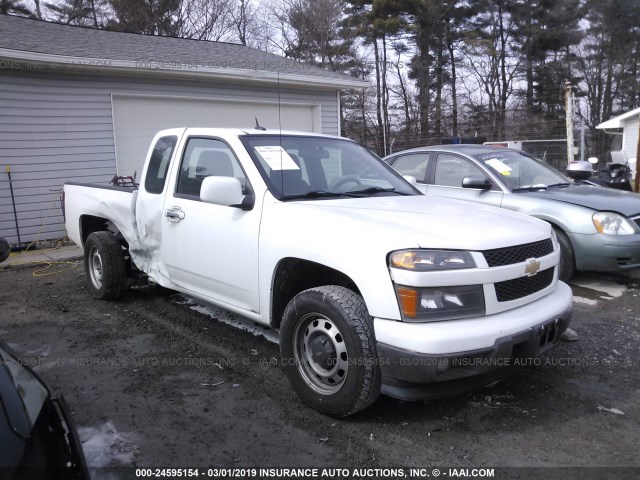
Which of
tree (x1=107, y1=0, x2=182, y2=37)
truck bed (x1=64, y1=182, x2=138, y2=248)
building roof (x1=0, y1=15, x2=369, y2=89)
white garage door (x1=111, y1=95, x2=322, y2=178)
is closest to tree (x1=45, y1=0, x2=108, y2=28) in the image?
tree (x1=107, y1=0, x2=182, y2=37)

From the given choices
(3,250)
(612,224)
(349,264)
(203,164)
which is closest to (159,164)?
(203,164)

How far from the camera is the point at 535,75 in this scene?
30031 millimetres

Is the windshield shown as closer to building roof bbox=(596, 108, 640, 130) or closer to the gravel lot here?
the gravel lot

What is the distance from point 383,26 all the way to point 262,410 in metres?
27.7

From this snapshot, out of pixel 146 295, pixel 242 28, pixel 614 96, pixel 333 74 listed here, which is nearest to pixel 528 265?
pixel 146 295

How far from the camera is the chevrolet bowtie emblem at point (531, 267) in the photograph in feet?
10.3

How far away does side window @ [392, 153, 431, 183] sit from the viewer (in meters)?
7.18

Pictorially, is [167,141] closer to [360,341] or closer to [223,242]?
[223,242]

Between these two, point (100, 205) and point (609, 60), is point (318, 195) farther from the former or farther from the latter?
point (609, 60)

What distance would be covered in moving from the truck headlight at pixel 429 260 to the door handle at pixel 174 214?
85.6 inches

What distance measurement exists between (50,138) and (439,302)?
29.4 ft

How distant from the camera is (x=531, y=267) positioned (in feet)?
10.4

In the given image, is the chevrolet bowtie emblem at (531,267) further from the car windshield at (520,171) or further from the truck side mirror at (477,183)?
the car windshield at (520,171)

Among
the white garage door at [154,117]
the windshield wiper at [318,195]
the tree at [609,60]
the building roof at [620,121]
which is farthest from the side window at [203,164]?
the tree at [609,60]
